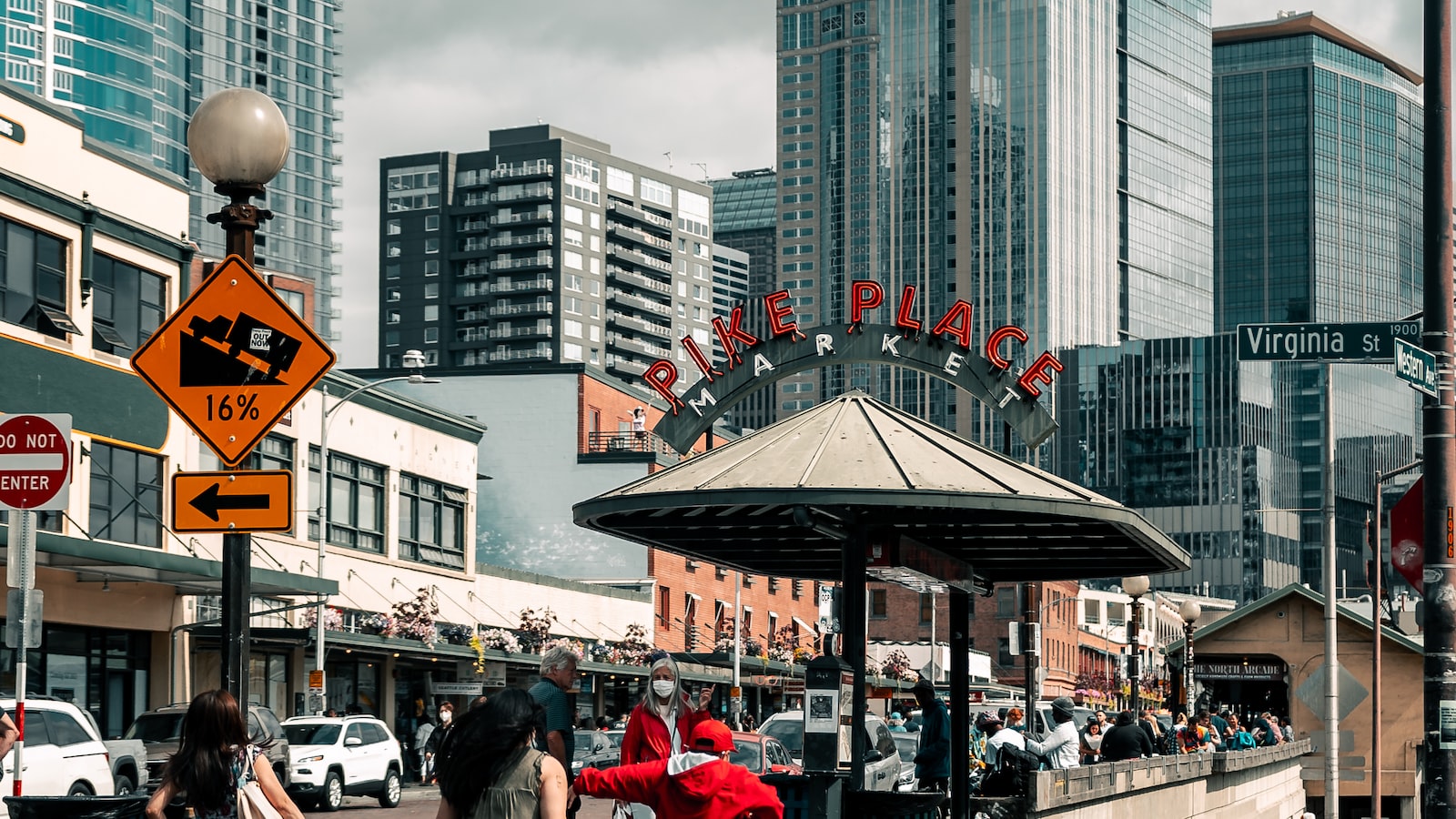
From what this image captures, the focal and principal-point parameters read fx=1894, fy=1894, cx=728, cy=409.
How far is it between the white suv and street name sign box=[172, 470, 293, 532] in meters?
22.7

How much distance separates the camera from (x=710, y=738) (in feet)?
32.4

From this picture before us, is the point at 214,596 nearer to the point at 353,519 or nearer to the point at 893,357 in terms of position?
the point at 353,519

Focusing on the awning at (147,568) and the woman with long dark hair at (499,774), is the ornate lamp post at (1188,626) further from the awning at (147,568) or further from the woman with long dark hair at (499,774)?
the woman with long dark hair at (499,774)

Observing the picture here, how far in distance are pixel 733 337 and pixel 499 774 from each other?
20.1 m

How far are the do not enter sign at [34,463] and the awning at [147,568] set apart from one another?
67.4 ft

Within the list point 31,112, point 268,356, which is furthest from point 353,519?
point 268,356

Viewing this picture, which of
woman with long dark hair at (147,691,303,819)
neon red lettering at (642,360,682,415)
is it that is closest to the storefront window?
neon red lettering at (642,360,682,415)

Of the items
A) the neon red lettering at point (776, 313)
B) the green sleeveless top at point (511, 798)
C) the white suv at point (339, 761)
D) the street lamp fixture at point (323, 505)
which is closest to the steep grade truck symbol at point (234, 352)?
the green sleeveless top at point (511, 798)

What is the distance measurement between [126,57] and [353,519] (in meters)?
144

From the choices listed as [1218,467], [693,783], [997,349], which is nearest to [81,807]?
[693,783]

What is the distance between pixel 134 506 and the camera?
39.2 meters

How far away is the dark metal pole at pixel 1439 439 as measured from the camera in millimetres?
14945

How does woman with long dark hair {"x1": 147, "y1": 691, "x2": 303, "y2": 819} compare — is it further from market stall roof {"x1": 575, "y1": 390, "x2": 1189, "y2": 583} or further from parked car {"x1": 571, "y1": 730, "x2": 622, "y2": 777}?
parked car {"x1": 571, "y1": 730, "x2": 622, "y2": 777}

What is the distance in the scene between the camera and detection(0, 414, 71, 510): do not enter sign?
11.2 m
